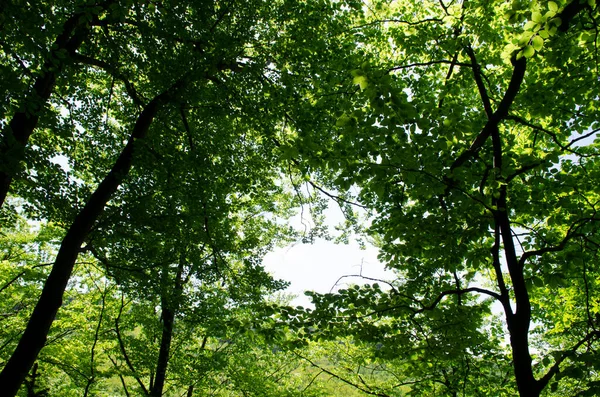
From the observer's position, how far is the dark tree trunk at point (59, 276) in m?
5.30

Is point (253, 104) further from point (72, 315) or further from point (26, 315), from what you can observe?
point (26, 315)

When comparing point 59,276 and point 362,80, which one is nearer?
point 362,80

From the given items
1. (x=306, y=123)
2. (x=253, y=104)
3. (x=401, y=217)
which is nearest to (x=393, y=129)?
(x=401, y=217)

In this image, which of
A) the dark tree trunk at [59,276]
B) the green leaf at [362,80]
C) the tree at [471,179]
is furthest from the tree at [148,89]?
the green leaf at [362,80]

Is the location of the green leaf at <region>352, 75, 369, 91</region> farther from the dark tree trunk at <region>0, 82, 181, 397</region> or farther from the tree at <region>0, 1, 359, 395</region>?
the dark tree trunk at <region>0, 82, 181, 397</region>

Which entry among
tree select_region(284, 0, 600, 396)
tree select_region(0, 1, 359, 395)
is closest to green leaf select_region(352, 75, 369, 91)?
tree select_region(284, 0, 600, 396)

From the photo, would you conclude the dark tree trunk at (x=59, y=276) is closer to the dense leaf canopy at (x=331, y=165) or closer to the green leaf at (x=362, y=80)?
the dense leaf canopy at (x=331, y=165)

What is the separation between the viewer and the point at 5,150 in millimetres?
4570

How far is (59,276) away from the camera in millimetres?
5969

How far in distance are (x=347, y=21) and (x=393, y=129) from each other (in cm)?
569

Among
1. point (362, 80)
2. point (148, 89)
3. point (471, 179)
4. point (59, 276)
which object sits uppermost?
point (148, 89)

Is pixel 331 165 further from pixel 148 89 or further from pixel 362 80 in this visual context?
pixel 148 89

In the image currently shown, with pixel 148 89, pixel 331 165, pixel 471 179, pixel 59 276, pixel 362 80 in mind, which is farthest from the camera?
pixel 148 89

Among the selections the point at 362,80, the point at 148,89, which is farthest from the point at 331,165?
the point at 148,89
